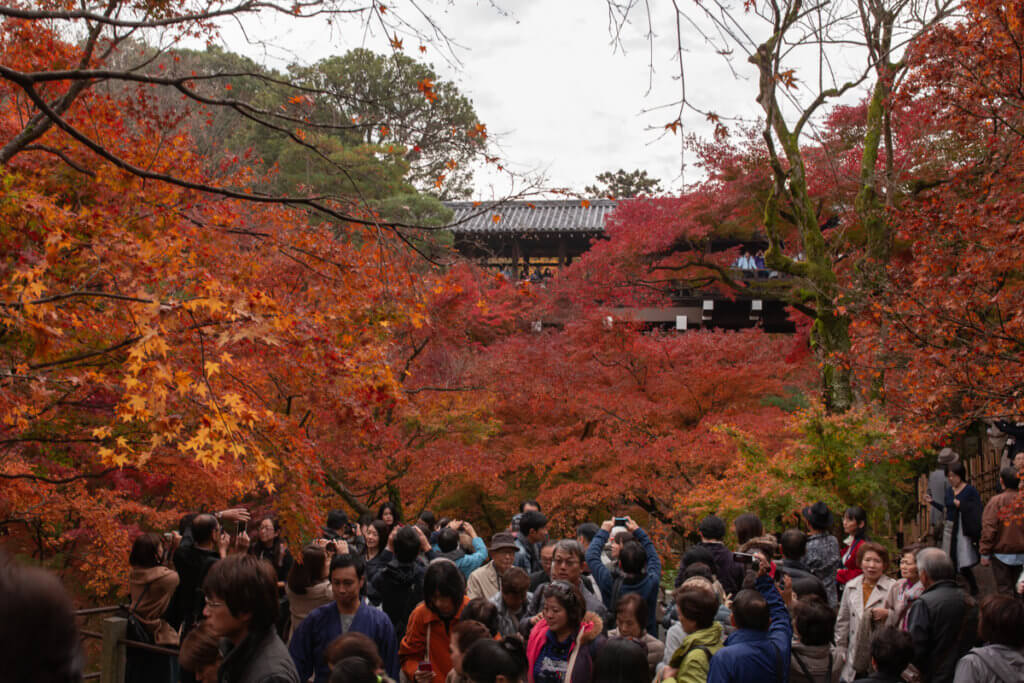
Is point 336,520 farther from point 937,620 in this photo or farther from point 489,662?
point 937,620

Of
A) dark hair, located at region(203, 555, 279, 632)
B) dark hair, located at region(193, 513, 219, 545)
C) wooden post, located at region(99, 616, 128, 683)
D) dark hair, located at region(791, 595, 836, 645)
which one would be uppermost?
dark hair, located at region(203, 555, 279, 632)

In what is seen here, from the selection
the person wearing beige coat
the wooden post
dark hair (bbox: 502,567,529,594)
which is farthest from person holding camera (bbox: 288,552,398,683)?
the person wearing beige coat

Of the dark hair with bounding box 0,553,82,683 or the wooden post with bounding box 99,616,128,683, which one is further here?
the wooden post with bounding box 99,616,128,683

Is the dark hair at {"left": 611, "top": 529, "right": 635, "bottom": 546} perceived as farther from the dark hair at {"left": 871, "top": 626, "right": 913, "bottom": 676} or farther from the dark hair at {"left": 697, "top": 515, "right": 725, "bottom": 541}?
the dark hair at {"left": 871, "top": 626, "right": 913, "bottom": 676}

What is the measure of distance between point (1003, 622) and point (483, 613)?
8.00ft

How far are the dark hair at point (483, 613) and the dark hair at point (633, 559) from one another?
1.19 m

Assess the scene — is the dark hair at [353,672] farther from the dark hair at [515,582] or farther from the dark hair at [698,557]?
the dark hair at [698,557]

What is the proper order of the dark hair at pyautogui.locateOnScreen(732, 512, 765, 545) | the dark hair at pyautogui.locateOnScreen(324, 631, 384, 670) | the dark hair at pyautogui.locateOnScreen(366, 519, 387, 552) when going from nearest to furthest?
the dark hair at pyautogui.locateOnScreen(324, 631, 384, 670), the dark hair at pyautogui.locateOnScreen(732, 512, 765, 545), the dark hair at pyautogui.locateOnScreen(366, 519, 387, 552)

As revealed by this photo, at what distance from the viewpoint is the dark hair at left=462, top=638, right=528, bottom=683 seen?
9.77 feet

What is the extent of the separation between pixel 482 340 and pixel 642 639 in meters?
10.4

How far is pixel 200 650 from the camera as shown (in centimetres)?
342

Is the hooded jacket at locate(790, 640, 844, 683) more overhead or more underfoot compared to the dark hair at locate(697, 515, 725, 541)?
more underfoot

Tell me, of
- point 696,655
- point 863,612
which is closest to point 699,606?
point 696,655

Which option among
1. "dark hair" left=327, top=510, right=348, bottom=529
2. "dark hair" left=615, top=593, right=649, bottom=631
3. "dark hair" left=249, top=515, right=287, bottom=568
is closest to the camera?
"dark hair" left=615, top=593, right=649, bottom=631
